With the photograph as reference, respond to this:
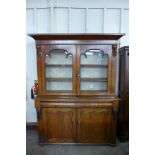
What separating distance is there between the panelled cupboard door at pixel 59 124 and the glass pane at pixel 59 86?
372 mm

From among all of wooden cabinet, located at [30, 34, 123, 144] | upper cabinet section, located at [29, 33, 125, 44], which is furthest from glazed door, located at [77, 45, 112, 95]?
upper cabinet section, located at [29, 33, 125, 44]

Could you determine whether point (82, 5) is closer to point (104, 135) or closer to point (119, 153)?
point (104, 135)

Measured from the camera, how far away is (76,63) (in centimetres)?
254

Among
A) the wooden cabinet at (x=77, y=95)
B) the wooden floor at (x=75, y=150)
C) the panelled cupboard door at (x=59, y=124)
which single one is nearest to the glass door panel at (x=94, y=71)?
the wooden cabinet at (x=77, y=95)

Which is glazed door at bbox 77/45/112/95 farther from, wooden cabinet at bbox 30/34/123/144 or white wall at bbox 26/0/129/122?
white wall at bbox 26/0/129/122

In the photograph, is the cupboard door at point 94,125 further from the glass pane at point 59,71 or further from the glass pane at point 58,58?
the glass pane at point 58,58

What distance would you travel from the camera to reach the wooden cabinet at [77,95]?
8.15ft

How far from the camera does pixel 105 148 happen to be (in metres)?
2.57

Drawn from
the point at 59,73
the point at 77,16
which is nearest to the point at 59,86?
the point at 59,73

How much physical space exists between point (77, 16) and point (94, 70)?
3.40 ft

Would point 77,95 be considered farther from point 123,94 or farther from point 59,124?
point 123,94
